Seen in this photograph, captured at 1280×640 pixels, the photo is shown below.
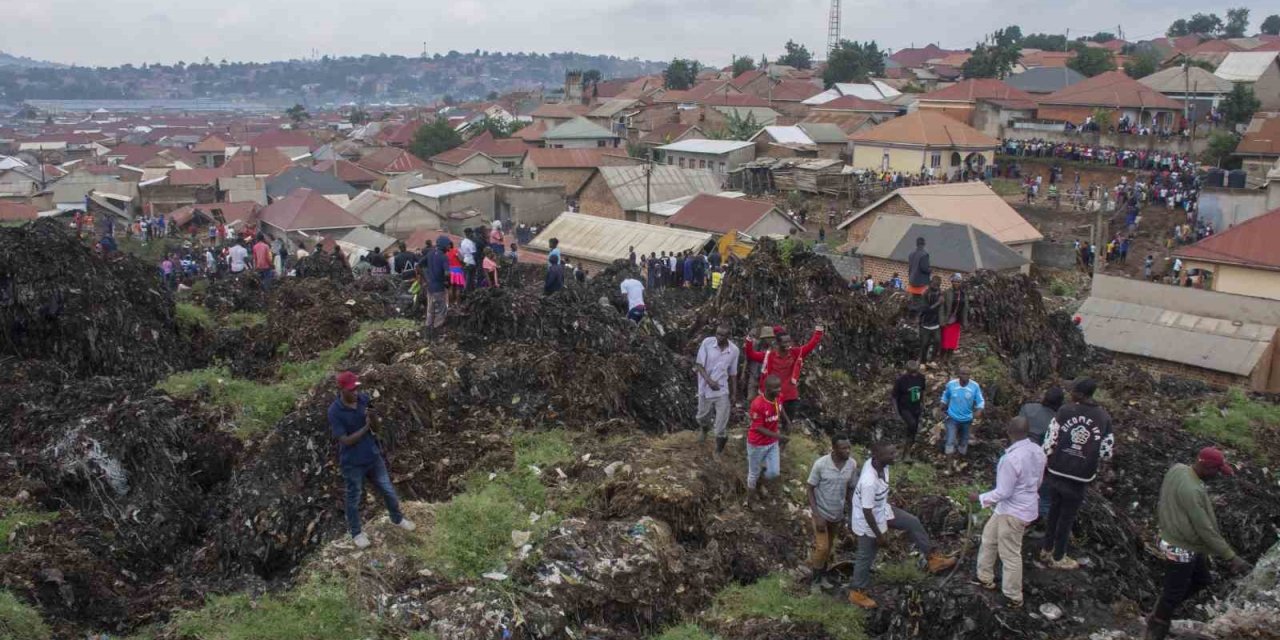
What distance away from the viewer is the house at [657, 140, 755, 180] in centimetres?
4638

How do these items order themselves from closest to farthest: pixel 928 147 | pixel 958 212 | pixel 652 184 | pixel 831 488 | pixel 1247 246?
pixel 831 488
pixel 1247 246
pixel 958 212
pixel 652 184
pixel 928 147

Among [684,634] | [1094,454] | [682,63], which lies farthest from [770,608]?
[682,63]

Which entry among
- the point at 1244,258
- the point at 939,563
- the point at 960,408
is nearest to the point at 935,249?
the point at 1244,258

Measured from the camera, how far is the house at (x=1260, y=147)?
120 feet

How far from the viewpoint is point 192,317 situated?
12648 millimetres

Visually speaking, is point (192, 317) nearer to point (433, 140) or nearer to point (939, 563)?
point (939, 563)

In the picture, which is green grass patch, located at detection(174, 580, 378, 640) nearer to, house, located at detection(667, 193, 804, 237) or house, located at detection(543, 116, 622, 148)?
house, located at detection(667, 193, 804, 237)

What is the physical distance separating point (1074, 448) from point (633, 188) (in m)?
35.1

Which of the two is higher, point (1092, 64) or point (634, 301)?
point (1092, 64)

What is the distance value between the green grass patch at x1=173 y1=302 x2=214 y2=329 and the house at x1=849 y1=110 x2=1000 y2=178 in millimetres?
34385

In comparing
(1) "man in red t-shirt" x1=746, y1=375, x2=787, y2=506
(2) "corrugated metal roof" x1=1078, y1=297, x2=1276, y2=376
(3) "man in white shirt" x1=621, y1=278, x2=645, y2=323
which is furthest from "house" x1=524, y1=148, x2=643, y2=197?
(1) "man in red t-shirt" x1=746, y1=375, x2=787, y2=506

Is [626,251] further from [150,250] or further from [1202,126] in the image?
[1202,126]

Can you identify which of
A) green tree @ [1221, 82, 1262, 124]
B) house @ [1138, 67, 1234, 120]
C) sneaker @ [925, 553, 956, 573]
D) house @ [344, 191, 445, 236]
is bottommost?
house @ [344, 191, 445, 236]

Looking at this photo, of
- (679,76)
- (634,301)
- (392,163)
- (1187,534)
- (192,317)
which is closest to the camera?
(1187,534)
